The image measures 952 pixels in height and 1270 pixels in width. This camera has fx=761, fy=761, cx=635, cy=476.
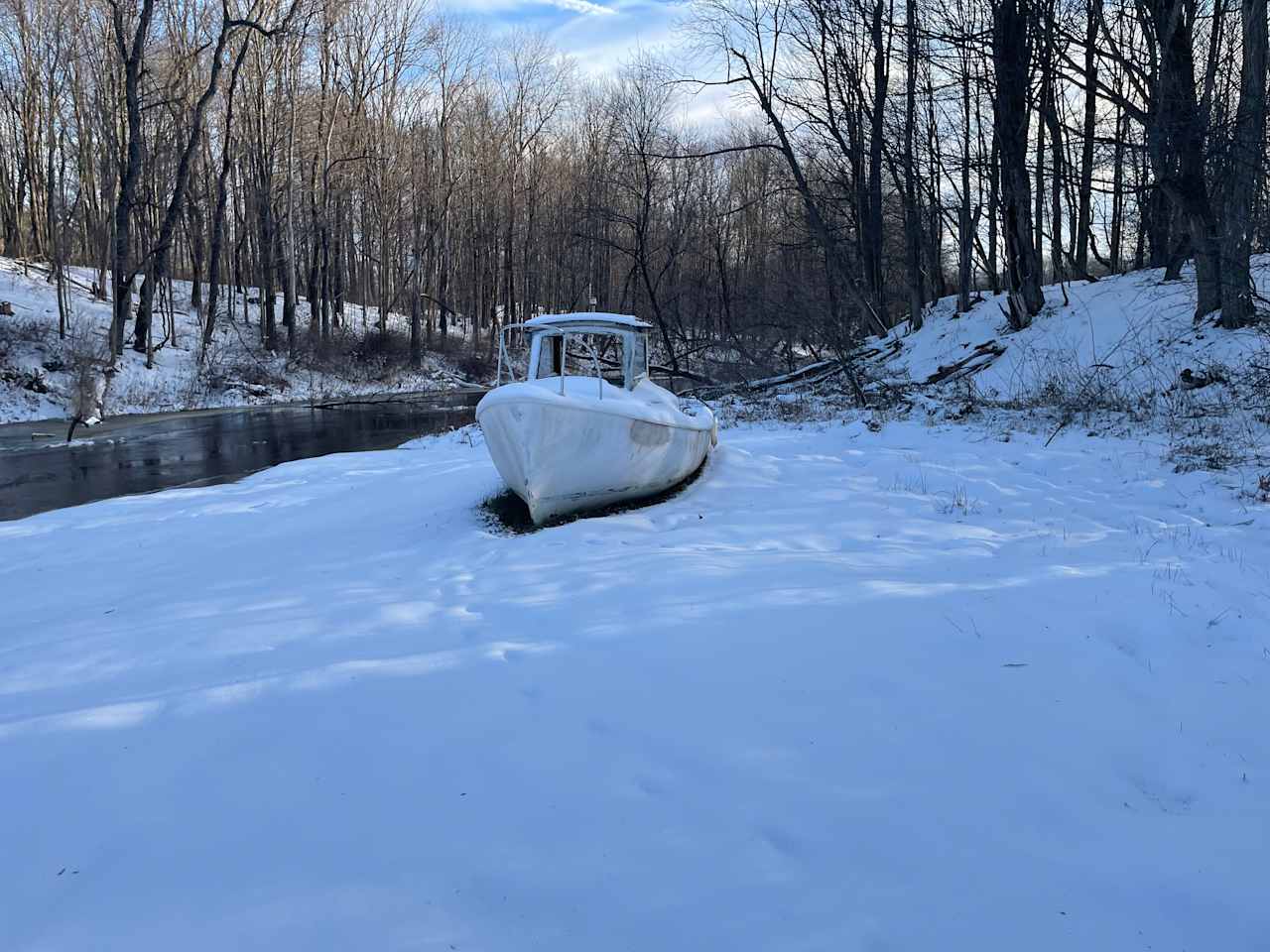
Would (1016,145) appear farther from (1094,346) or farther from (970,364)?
(1094,346)

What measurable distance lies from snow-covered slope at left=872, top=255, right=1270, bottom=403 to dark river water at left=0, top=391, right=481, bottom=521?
13.2 m

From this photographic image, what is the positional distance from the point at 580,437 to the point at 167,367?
2576 cm

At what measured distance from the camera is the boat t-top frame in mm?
8625

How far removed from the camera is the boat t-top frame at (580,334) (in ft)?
28.3

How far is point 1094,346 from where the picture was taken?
45.6 ft

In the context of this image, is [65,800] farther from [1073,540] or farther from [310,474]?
[310,474]

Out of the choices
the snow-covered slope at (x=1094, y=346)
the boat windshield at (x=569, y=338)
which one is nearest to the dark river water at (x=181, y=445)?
the boat windshield at (x=569, y=338)

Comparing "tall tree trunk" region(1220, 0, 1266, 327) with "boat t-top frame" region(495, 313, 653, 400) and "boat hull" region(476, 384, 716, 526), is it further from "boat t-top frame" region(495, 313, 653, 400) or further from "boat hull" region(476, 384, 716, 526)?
"boat hull" region(476, 384, 716, 526)

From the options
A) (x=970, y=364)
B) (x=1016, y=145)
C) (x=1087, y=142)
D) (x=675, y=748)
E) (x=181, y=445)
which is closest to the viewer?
(x=675, y=748)

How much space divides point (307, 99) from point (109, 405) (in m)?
16.5

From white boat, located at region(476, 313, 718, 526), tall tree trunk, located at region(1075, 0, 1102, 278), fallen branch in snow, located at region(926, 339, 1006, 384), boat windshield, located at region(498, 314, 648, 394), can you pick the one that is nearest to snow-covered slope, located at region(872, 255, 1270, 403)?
fallen branch in snow, located at region(926, 339, 1006, 384)

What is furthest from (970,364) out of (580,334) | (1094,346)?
(580,334)

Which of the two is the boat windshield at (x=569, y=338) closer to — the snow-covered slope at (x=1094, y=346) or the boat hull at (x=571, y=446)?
the boat hull at (x=571, y=446)

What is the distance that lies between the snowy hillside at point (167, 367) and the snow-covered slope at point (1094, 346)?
76.3 feet
